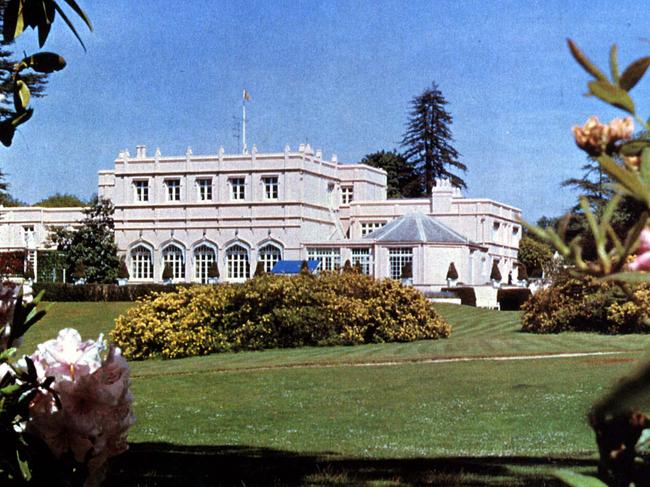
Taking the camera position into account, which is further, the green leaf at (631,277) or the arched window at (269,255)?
the arched window at (269,255)

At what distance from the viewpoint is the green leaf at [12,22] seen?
1.97m

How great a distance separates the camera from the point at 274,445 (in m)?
7.11

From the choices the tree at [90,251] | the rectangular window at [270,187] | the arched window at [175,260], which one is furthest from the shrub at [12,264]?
the rectangular window at [270,187]

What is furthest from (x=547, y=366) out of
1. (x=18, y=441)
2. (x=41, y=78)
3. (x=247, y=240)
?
(x=247, y=240)

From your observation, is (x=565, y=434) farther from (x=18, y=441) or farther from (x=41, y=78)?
(x=41, y=78)

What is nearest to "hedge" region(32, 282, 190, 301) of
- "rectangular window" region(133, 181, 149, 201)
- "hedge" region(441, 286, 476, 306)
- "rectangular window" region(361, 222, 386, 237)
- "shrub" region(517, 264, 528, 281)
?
"hedge" region(441, 286, 476, 306)

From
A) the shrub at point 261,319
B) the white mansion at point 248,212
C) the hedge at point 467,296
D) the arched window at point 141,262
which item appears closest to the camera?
the shrub at point 261,319

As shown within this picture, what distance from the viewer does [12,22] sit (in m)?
1.97

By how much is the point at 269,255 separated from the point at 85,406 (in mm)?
50483

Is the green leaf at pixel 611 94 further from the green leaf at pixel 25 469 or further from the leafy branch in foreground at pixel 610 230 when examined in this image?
the green leaf at pixel 25 469

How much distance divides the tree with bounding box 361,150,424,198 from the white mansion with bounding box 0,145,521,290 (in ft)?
53.9

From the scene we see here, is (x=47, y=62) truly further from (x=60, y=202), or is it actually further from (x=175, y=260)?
(x=60, y=202)

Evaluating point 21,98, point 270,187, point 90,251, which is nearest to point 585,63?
point 21,98

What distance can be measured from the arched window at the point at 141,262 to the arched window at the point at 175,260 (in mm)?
989
